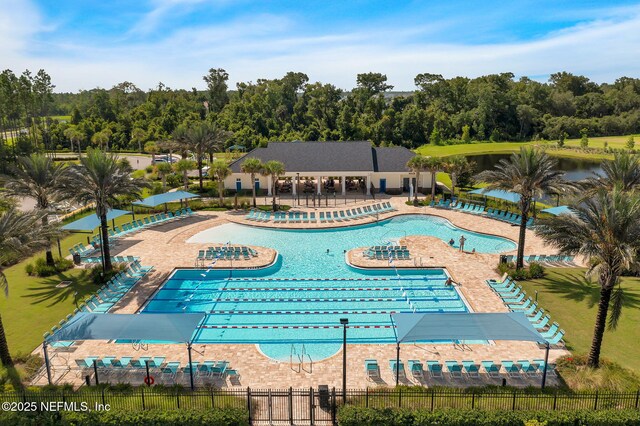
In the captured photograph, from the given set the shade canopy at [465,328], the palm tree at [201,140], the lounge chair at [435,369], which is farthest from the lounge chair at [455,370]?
the palm tree at [201,140]

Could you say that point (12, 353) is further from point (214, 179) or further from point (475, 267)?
point (214, 179)

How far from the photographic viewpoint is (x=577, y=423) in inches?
494

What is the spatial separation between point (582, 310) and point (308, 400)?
45.8 ft

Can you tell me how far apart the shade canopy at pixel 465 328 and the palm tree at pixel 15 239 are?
548 inches

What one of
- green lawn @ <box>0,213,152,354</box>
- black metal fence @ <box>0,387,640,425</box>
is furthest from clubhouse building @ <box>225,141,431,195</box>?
black metal fence @ <box>0,387,640,425</box>

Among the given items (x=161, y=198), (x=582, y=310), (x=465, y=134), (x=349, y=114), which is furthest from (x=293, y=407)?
(x=465, y=134)

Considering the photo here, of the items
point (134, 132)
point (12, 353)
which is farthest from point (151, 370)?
point (134, 132)

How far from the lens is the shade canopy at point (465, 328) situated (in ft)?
49.9

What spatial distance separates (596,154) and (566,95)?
96.9 feet

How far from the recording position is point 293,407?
1386cm

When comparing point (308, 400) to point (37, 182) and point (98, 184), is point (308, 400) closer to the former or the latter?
point (98, 184)

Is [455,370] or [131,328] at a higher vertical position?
[131,328]

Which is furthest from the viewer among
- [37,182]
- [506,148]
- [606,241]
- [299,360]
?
[506,148]

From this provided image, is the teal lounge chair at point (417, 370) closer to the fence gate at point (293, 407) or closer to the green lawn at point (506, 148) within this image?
the fence gate at point (293, 407)
